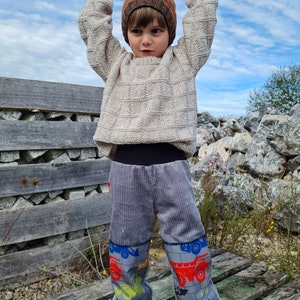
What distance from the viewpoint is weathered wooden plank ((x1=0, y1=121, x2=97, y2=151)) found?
3.46 meters

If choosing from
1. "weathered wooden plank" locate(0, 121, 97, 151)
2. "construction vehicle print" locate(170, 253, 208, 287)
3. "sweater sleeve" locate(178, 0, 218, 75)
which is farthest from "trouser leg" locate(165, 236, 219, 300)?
"weathered wooden plank" locate(0, 121, 97, 151)

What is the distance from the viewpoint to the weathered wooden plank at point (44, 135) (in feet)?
11.4

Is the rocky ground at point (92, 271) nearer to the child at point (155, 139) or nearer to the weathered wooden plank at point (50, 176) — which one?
the weathered wooden plank at point (50, 176)

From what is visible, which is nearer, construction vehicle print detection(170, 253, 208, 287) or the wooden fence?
construction vehicle print detection(170, 253, 208, 287)

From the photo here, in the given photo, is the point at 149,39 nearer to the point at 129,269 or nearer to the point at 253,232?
the point at 129,269

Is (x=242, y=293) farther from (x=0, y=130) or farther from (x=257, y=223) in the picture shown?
(x=0, y=130)

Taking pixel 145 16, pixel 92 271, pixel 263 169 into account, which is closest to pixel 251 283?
pixel 92 271

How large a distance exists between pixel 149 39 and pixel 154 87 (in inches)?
11.2

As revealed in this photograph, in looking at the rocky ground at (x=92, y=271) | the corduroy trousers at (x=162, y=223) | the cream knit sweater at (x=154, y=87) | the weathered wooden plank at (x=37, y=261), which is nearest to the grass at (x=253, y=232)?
the rocky ground at (x=92, y=271)

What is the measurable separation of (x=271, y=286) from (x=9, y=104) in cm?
296

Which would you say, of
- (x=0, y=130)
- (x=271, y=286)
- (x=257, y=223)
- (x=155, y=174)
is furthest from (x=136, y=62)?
(x=257, y=223)

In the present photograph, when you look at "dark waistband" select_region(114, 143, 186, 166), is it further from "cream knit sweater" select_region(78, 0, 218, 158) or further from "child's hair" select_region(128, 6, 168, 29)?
"child's hair" select_region(128, 6, 168, 29)

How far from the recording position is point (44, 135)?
12.1 ft

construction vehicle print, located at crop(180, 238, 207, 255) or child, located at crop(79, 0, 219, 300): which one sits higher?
child, located at crop(79, 0, 219, 300)
